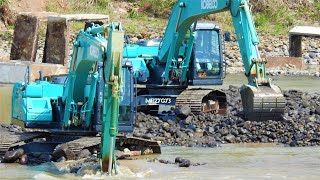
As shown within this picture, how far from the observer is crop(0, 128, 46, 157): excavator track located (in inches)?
699

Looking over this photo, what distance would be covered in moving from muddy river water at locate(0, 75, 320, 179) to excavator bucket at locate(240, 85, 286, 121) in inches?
34.5

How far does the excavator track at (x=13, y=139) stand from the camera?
17.8 metres

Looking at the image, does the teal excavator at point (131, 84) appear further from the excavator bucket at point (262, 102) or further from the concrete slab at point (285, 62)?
the concrete slab at point (285, 62)

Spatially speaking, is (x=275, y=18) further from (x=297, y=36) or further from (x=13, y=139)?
(x=13, y=139)

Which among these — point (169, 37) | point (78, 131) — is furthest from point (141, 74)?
point (78, 131)

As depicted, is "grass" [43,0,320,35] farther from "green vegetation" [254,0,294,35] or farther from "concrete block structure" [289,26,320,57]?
"concrete block structure" [289,26,320,57]

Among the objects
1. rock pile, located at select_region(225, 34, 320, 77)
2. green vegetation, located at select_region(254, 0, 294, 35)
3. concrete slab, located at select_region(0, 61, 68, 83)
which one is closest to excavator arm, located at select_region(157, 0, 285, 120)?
concrete slab, located at select_region(0, 61, 68, 83)

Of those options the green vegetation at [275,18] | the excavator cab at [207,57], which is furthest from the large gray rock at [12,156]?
the green vegetation at [275,18]

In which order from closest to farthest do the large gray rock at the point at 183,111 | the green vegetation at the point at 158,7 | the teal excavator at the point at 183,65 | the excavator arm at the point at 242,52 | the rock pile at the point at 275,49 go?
the excavator arm at the point at 242,52
the large gray rock at the point at 183,111
the teal excavator at the point at 183,65
the rock pile at the point at 275,49
the green vegetation at the point at 158,7

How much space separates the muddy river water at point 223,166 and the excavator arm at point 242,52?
3.10ft

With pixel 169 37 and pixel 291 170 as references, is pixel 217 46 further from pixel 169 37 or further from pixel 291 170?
pixel 291 170

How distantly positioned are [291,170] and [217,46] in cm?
Answer: 726

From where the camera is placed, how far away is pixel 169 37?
76.1ft

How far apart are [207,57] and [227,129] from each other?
119 inches
